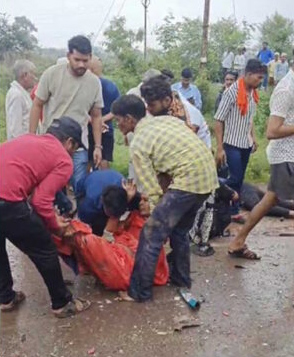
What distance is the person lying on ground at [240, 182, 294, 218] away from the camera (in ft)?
22.0

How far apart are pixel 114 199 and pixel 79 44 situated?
4.64 ft

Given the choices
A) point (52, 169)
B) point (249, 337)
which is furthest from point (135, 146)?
point (249, 337)

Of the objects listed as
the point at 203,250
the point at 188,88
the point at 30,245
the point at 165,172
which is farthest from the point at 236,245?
the point at 188,88

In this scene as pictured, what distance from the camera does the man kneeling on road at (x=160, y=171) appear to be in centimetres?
396

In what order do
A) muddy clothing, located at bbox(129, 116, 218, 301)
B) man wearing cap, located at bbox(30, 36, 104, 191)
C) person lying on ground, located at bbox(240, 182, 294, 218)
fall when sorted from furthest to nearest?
person lying on ground, located at bbox(240, 182, 294, 218) < man wearing cap, located at bbox(30, 36, 104, 191) < muddy clothing, located at bbox(129, 116, 218, 301)

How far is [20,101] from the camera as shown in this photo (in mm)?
5539

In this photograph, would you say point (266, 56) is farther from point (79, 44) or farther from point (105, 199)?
point (105, 199)

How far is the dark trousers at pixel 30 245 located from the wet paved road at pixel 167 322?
173mm

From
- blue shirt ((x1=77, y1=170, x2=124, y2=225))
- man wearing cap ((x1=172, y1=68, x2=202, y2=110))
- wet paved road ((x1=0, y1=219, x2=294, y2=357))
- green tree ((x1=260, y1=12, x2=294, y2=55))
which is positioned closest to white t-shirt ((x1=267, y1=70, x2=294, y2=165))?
wet paved road ((x1=0, y1=219, x2=294, y2=357))

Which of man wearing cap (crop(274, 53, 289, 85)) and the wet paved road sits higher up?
the wet paved road

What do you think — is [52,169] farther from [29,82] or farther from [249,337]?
[29,82]

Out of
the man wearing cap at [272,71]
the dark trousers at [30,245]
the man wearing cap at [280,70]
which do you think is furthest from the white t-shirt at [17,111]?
the man wearing cap at [272,71]

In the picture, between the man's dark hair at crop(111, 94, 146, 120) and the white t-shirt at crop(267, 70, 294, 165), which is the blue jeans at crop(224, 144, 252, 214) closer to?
the white t-shirt at crop(267, 70, 294, 165)

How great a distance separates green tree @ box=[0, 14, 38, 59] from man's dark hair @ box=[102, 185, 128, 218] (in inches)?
761
